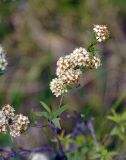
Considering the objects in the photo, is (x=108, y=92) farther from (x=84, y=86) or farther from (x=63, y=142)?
(x=63, y=142)

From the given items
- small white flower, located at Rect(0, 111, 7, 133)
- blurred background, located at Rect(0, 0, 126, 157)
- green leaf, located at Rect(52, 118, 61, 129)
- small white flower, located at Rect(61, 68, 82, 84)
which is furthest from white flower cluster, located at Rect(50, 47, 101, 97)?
blurred background, located at Rect(0, 0, 126, 157)

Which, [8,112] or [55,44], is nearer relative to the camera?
[8,112]

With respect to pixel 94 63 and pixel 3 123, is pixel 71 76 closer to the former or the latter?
pixel 94 63

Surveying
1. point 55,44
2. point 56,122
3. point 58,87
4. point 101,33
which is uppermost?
point 55,44

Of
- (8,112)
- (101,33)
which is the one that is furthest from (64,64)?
(8,112)

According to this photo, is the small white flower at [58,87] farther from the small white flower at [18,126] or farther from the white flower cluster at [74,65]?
the small white flower at [18,126]

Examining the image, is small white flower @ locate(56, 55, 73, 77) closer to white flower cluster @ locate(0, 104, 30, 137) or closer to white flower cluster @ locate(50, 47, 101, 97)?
white flower cluster @ locate(50, 47, 101, 97)
